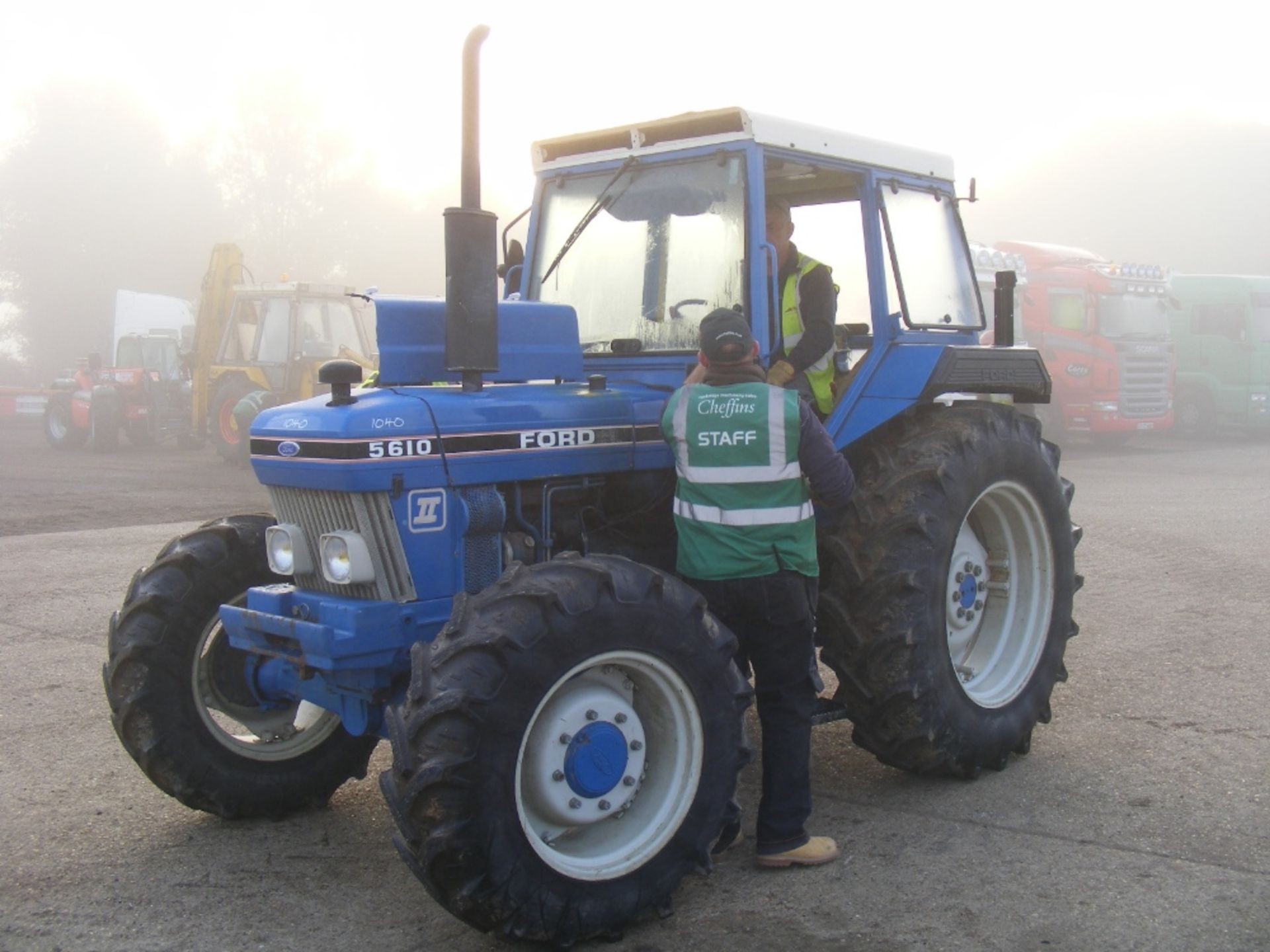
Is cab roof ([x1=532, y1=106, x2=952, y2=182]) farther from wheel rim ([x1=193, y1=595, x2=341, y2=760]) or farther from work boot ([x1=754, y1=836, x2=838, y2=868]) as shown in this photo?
work boot ([x1=754, y1=836, x2=838, y2=868])

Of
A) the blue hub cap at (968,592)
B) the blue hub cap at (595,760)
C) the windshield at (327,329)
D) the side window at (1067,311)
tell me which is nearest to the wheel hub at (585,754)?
the blue hub cap at (595,760)

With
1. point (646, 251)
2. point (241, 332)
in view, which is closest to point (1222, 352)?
point (241, 332)

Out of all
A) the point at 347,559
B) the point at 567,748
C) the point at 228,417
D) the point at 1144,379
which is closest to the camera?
the point at 567,748

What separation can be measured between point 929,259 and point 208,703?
3.40 m

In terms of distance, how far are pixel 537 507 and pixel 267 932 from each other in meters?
1.54

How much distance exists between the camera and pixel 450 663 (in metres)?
3.57

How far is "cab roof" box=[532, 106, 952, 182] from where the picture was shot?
16.0ft

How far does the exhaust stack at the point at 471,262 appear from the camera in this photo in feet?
13.9

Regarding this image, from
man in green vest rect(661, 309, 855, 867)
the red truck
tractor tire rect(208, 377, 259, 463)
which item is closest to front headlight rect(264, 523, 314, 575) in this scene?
man in green vest rect(661, 309, 855, 867)

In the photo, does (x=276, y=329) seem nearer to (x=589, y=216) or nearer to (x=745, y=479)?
(x=589, y=216)

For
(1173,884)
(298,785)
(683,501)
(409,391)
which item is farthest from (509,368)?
(1173,884)

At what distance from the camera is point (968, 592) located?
5344 millimetres

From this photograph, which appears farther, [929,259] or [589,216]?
[929,259]

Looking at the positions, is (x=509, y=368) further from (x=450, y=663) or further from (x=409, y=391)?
(x=450, y=663)
